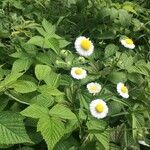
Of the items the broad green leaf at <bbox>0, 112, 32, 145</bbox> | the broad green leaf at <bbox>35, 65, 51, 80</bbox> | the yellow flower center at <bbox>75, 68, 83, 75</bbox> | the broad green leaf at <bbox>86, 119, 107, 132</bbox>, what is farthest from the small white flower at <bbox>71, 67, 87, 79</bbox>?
the broad green leaf at <bbox>0, 112, 32, 145</bbox>

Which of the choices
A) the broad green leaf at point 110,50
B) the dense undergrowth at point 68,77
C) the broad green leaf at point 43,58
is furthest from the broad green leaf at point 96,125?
the broad green leaf at point 110,50

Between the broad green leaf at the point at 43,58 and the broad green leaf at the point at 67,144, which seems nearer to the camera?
the broad green leaf at the point at 67,144

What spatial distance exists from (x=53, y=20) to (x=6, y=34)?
43cm

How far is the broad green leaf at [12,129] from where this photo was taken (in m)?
1.46

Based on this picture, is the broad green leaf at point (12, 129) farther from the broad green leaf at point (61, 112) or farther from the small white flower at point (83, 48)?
the small white flower at point (83, 48)

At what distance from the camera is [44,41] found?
1.93 metres

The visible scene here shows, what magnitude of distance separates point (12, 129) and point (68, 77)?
43cm

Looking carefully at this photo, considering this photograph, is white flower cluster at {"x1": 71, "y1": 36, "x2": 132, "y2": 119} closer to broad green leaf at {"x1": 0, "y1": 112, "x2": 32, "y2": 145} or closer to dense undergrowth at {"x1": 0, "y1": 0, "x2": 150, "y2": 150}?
dense undergrowth at {"x1": 0, "y1": 0, "x2": 150, "y2": 150}

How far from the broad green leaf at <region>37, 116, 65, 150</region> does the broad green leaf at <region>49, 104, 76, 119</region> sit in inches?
0.9

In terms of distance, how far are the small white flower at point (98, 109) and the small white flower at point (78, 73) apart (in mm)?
155

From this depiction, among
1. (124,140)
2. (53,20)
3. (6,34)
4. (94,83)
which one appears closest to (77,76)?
(94,83)

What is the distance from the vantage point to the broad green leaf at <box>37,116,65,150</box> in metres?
1.50

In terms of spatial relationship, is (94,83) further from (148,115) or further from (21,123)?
(21,123)

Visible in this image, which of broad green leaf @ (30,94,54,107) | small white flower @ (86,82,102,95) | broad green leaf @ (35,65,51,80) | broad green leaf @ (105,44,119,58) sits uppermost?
broad green leaf @ (35,65,51,80)
